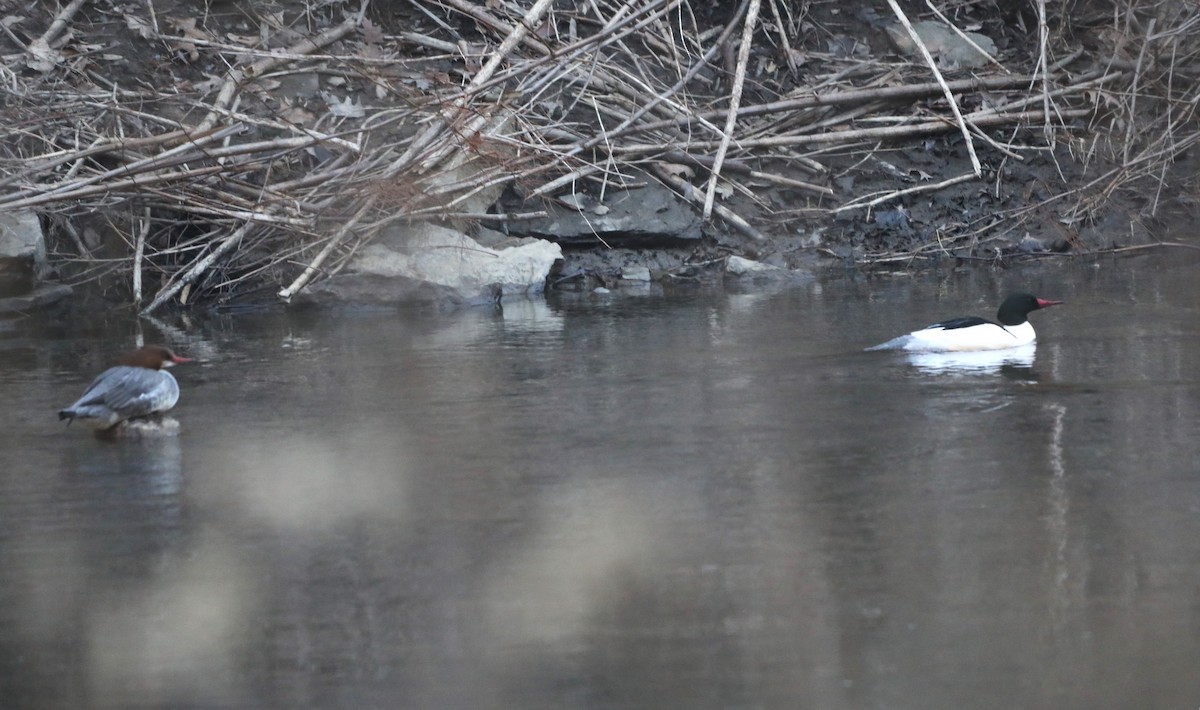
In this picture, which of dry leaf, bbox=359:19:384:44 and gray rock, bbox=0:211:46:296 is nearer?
gray rock, bbox=0:211:46:296

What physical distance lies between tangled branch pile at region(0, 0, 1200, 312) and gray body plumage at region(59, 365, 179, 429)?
3.87 m

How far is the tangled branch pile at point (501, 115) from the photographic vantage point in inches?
446

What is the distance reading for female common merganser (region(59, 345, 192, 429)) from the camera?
6.69 m

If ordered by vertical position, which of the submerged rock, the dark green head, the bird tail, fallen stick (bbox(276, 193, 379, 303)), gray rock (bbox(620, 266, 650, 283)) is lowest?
the submerged rock

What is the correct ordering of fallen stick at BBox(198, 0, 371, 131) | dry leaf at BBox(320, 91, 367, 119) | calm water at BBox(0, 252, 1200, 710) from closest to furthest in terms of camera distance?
calm water at BBox(0, 252, 1200, 710) < fallen stick at BBox(198, 0, 371, 131) < dry leaf at BBox(320, 91, 367, 119)

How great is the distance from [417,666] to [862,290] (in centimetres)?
795

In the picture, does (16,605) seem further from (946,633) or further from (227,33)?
(227,33)

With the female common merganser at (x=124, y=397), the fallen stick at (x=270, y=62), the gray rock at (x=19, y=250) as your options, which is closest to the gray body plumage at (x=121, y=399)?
the female common merganser at (x=124, y=397)

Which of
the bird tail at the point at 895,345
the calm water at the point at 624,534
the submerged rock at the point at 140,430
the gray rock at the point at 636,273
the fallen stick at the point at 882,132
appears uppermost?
the fallen stick at the point at 882,132

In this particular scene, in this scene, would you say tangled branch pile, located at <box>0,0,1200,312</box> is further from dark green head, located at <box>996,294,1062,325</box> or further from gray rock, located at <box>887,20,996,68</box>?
dark green head, located at <box>996,294,1062,325</box>

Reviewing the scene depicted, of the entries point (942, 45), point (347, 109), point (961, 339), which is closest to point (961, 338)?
point (961, 339)

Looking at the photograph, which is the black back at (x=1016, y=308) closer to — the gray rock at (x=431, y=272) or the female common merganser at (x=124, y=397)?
the gray rock at (x=431, y=272)

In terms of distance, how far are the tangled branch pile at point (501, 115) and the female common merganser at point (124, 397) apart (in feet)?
12.5

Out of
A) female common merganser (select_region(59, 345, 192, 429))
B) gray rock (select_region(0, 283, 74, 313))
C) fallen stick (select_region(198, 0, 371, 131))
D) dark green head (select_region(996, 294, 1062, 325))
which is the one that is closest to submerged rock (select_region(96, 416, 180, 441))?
female common merganser (select_region(59, 345, 192, 429))
